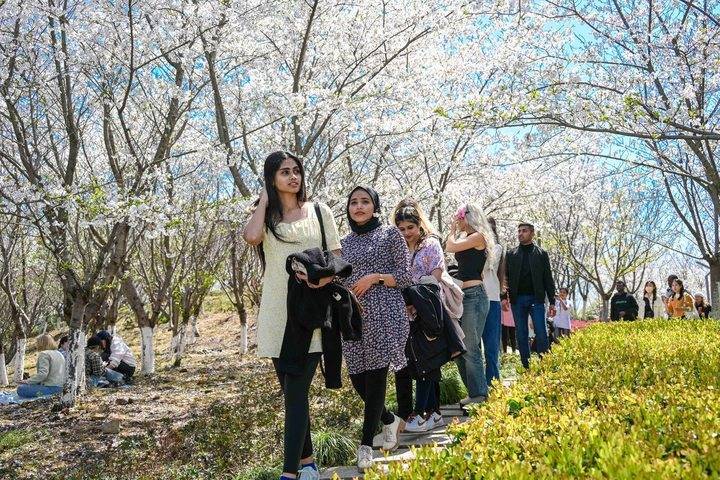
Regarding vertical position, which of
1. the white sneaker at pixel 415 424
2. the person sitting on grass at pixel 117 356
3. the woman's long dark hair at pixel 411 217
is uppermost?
the woman's long dark hair at pixel 411 217

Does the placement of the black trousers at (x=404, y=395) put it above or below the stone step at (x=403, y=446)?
above

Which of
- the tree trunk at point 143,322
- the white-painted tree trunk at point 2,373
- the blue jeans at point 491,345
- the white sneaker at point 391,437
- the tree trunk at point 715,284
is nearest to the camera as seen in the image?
the white sneaker at point 391,437

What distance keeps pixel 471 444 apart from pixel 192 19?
6.36 metres

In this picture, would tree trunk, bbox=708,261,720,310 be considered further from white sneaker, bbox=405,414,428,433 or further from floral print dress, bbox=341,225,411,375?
floral print dress, bbox=341,225,411,375

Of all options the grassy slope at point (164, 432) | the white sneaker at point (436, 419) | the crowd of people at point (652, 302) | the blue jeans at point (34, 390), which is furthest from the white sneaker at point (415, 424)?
the crowd of people at point (652, 302)

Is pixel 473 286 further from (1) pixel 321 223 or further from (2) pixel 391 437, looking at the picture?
(1) pixel 321 223

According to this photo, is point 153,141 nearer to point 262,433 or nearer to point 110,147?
point 110,147

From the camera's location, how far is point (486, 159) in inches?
625

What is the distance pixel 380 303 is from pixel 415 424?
1302 millimetres

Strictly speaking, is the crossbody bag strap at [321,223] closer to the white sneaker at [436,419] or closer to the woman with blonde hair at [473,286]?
the white sneaker at [436,419]

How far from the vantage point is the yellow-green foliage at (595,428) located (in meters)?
2.11

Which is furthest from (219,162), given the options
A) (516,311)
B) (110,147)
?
(516,311)

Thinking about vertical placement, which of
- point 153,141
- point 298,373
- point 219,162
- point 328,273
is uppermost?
point 153,141

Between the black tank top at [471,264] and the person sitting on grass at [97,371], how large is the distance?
24.1 ft
